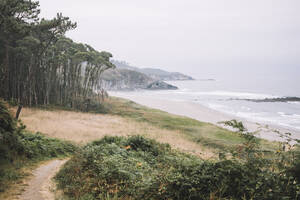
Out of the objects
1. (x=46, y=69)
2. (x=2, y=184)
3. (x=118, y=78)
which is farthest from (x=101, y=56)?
(x=118, y=78)

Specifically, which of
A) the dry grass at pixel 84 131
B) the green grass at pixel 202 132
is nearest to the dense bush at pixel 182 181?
the dry grass at pixel 84 131

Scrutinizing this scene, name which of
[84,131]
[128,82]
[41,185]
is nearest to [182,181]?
[41,185]

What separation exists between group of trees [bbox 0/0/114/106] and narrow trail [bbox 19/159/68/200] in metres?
9.13

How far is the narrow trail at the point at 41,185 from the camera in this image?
21.3 feet

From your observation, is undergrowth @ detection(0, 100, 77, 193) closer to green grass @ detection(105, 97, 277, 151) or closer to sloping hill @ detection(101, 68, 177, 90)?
green grass @ detection(105, 97, 277, 151)

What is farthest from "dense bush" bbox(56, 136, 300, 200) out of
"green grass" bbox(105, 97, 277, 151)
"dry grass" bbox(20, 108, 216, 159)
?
"green grass" bbox(105, 97, 277, 151)

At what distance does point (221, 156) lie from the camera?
16.6 feet

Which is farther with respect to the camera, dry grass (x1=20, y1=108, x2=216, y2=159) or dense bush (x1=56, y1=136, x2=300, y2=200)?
dry grass (x1=20, y1=108, x2=216, y2=159)

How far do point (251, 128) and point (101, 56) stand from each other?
1142 inches

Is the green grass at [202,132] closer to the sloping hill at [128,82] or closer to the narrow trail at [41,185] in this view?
the narrow trail at [41,185]

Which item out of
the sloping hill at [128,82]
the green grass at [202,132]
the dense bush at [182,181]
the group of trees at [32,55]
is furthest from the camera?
the sloping hill at [128,82]

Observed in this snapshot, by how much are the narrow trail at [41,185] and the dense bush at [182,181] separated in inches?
18.6

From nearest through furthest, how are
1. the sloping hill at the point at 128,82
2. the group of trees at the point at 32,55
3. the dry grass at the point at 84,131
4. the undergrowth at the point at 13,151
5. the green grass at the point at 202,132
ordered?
1. the undergrowth at the point at 13,151
2. the group of trees at the point at 32,55
3. the dry grass at the point at 84,131
4. the green grass at the point at 202,132
5. the sloping hill at the point at 128,82

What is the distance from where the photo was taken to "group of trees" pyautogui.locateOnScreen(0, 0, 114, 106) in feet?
51.3
